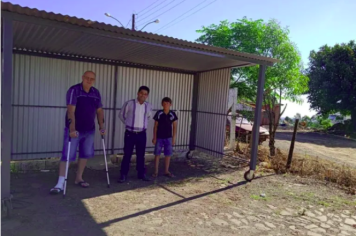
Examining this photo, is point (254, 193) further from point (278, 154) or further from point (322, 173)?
point (278, 154)

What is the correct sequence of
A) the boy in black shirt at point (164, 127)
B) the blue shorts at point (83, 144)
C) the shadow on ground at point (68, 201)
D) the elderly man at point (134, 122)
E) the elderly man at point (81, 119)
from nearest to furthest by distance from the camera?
the shadow on ground at point (68, 201) → the elderly man at point (81, 119) → the blue shorts at point (83, 144) → the elderly man at point (134, 122) → the boy in black shirt at point (164, 127)

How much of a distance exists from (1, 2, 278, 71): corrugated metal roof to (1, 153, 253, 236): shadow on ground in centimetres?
271

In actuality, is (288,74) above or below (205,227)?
A: above

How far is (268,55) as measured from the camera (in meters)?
10.1

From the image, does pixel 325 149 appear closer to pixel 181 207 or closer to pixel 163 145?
pixel 163 145

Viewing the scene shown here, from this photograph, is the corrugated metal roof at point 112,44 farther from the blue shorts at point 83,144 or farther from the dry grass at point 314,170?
the dry grass at point 314,170

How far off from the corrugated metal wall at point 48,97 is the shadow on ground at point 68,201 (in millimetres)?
751

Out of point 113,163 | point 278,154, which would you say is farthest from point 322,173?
point 113,163

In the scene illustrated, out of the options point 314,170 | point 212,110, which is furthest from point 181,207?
point 314,170

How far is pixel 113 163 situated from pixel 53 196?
8.69 feet

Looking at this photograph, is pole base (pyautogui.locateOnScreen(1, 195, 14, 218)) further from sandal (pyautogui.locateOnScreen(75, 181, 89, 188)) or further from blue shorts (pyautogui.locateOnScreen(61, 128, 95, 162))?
sandal (pyautogui.locateOnScreen(75, 181, 89, 188))

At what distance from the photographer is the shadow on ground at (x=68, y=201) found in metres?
3.66

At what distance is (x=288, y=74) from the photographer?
920 centimetres

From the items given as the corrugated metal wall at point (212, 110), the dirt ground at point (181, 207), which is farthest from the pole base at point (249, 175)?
the corrugated metal wall at point (212, 110)
